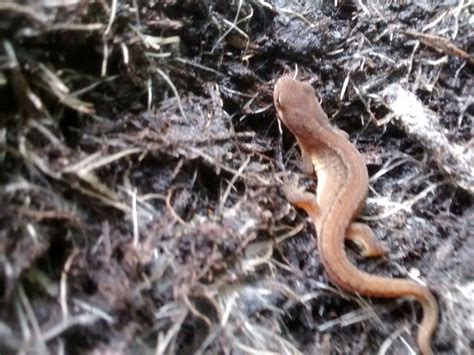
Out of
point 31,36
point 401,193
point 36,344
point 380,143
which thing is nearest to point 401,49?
point 380,143

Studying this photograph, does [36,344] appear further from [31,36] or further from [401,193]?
[401,193]

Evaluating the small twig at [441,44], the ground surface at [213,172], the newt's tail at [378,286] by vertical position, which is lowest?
the newt's tail at [378,286]

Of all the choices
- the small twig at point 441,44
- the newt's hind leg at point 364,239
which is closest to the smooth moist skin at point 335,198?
the newt's hind leg at point 364,239

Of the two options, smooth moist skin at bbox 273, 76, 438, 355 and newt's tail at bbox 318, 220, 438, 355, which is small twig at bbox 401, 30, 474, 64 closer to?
smooth moist skin at bbox 273, 76, 438, 355

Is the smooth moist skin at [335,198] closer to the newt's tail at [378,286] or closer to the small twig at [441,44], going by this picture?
the newt's tail at [378,286]

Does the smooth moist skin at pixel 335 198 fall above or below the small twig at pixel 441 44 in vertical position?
below

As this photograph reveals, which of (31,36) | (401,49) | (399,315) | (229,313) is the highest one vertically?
(31,36)

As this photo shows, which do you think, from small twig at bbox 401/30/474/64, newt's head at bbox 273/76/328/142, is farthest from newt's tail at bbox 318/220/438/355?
small twig at bbox 401/30/474/64
